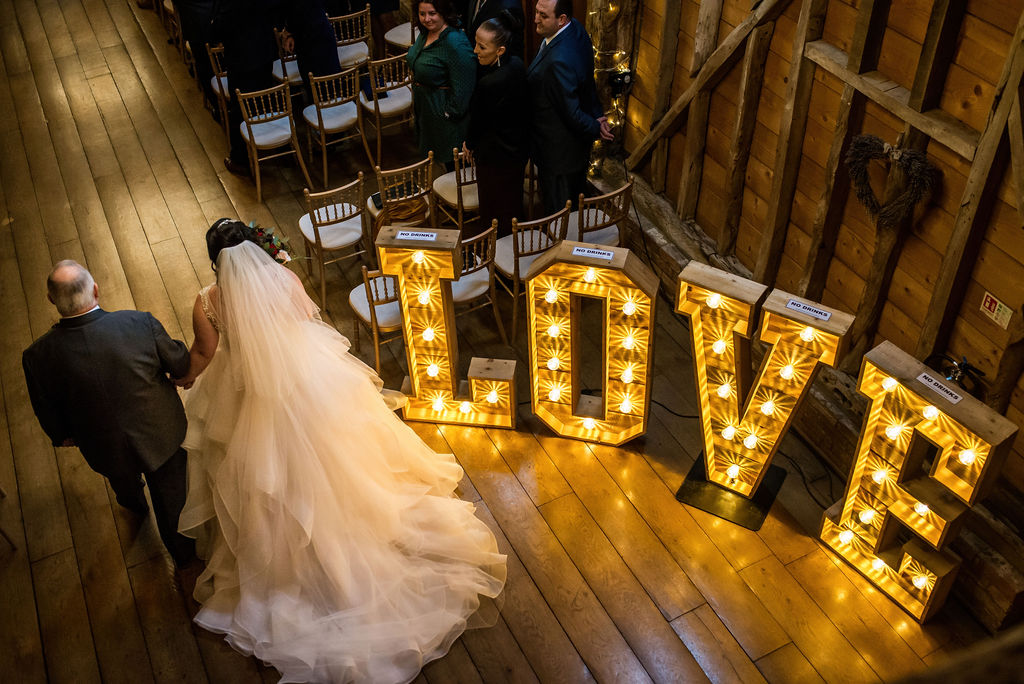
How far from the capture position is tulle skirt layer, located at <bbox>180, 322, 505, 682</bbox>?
12.7 feet

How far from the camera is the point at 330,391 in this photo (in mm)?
3996

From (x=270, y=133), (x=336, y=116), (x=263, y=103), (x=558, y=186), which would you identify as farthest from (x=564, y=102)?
(x=270, y=133)

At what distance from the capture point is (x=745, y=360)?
14.4ft

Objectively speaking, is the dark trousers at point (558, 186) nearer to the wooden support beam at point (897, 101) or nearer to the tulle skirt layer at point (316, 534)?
the wooden support beam at point (897, 101)

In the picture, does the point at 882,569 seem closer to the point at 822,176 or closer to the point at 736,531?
the point at 736,531

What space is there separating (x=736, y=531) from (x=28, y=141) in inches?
279

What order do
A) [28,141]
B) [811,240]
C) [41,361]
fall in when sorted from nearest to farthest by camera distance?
[41,361] < [811,240] < [28,141]

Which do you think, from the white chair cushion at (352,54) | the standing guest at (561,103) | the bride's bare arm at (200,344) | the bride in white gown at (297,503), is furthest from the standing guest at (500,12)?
the bride's bare arm at (200,344)

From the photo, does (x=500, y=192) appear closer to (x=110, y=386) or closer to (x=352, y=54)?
(x=352, y=54)

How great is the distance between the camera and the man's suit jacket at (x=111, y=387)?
3.70 meters

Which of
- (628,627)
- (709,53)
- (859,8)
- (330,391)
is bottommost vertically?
(628,627)

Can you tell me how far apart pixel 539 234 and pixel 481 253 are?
1.28 ft

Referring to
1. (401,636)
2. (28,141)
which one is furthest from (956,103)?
(28,141)

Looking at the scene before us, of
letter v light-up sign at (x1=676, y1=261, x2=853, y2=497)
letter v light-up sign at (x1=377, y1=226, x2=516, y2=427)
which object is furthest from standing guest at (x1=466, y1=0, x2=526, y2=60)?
letter v light-up sign at (x1=676, y1=261, x2=853, y2=497)
